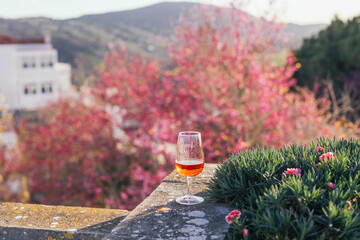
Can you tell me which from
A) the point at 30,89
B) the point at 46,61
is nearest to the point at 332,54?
the point at 46,61

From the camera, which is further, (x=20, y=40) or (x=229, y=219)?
(x=20, y=40)

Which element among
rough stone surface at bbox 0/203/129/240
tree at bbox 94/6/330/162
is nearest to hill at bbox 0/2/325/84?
tree at bbox 94/6/330/162

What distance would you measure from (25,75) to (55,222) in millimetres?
35577

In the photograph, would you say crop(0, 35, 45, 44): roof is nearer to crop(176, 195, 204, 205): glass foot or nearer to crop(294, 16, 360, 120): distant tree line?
crop(294, 16, 360, 120): distant tree line

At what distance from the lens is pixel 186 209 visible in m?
2.59

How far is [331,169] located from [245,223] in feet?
2.30

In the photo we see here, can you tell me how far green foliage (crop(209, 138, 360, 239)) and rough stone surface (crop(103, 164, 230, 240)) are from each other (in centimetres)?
11

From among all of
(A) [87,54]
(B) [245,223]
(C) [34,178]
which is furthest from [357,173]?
(A) [87,54]

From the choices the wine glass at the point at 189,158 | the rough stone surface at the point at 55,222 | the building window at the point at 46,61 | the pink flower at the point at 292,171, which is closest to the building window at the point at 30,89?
the building window at the point at 46,61

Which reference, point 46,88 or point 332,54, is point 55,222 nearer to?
point 332,54

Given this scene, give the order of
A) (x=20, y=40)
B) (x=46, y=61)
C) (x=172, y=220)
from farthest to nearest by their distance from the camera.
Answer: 1. (x=20, y=40)
2. (x=46, y=61)
3. (x=172, y=220)

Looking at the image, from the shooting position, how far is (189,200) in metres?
2.69

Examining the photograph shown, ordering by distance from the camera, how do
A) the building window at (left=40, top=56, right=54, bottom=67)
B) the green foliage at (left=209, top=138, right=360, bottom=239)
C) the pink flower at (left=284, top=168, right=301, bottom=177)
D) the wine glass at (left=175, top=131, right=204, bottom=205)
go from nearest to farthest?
the green foliage at (left=209, top=138, right=360, bottom=239) → the pink flower at (left=284, top=168, right=301, bottom=177) → the wine glass at (left=175, top=131, right=204, bottom=205) → the building window at (left=40, top=56, right=54, bottom=67)

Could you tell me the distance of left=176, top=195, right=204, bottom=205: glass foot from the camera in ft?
8.78
